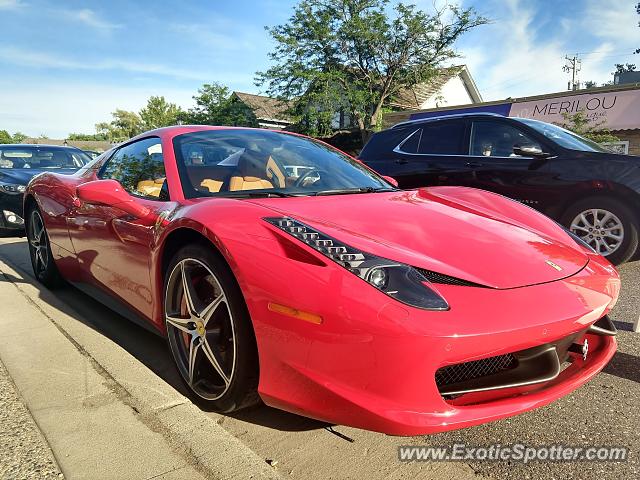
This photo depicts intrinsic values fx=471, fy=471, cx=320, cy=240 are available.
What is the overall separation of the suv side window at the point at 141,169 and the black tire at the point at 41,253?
3.35 feet

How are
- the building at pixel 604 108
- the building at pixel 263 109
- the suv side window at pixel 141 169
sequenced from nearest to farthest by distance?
the suv side window at pixel 141 169, the building at pixel 604 108, the building at pixel 263 109

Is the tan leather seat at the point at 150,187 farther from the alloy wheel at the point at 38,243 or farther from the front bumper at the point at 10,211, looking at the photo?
the front bumper at the point at 10,211

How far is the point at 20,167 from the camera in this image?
7.80 metres

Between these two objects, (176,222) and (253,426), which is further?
(176,222)

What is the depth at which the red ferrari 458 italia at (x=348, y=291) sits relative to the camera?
1523mm

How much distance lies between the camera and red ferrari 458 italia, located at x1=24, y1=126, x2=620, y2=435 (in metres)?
1.52

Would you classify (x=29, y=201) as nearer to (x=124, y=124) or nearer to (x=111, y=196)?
(x=111, y=196)

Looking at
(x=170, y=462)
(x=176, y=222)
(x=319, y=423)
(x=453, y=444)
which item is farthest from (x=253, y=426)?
(x=176, y=222)

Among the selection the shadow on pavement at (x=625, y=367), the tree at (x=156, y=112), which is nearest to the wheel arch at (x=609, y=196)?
the shadow on pavement at (x=625, y=367)

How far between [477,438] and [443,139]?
4373 millimetres

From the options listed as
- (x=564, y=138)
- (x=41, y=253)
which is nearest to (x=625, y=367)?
(x=564, y=138)

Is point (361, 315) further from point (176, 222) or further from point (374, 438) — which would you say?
point (176, 222)

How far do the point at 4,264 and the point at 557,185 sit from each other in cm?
587

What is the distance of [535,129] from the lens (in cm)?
518
